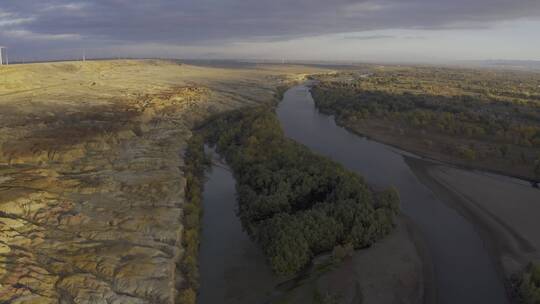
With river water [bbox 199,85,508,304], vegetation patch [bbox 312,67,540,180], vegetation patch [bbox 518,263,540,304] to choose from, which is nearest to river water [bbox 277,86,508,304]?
river water [bbox 199,85,508,304]

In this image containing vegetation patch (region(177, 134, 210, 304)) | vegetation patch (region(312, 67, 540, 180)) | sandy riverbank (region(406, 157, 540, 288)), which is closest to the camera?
vegetation patch (region(177, 134, 210, 304))

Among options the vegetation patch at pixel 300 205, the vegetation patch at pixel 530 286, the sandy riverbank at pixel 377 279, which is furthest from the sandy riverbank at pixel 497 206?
the vegetation patch at pixel 300 205

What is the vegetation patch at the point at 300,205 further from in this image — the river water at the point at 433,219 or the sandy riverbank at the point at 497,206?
the sandy riverbank at the point at 497,206

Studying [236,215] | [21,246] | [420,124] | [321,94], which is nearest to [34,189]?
[21,246]

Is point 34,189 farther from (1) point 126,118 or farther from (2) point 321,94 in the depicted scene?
(2) point 321,94

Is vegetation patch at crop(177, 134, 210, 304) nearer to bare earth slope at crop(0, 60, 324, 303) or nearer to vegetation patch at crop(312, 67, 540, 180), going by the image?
bare earth slope at crop(0, 60, 324, 303)
